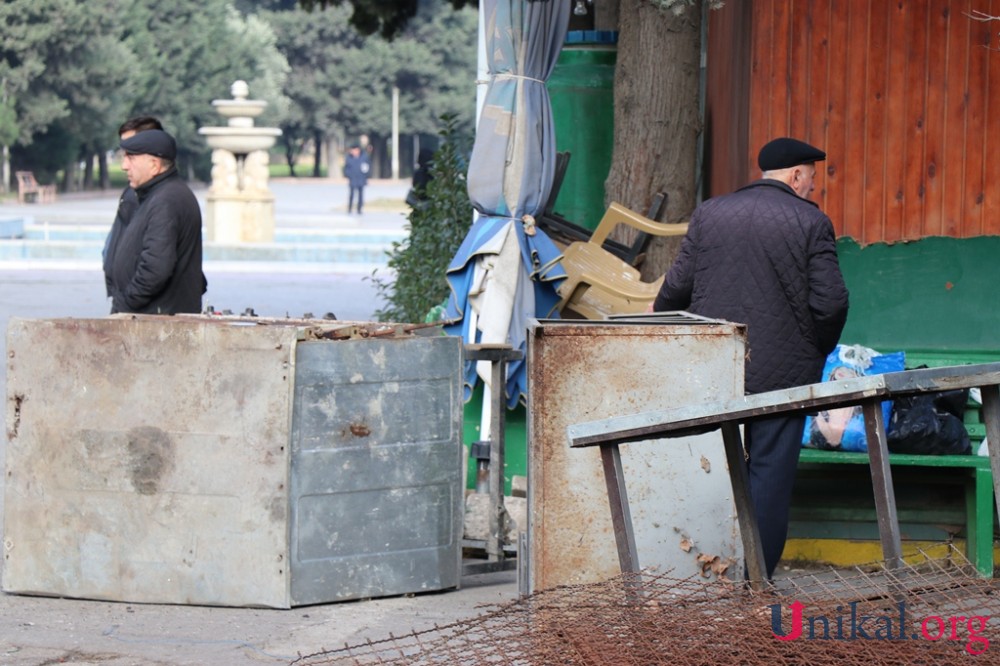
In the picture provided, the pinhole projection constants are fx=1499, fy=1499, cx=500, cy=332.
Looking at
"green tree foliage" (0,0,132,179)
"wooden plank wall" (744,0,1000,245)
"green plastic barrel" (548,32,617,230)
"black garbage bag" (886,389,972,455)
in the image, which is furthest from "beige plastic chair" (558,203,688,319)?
"green tree foliage" (0,0,132,179)

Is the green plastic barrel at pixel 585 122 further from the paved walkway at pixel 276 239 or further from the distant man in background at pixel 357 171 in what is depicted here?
the distant man in background at pixel 357 171

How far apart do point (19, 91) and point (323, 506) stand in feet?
137

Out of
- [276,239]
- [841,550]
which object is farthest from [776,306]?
[276,239]

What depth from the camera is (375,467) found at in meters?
5.67

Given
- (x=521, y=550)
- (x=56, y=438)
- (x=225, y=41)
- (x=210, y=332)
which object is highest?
(x=225, y=41)

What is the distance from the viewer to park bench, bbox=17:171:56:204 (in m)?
43.1

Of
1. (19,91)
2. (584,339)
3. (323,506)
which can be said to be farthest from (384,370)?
(19,91)

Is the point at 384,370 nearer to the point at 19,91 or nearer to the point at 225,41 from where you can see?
the point at 19,91

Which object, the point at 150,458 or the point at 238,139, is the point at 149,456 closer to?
the point at 150,458

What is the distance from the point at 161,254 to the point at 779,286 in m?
2.94

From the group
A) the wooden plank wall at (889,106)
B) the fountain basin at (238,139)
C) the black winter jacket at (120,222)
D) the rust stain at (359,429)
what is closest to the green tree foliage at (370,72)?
the fountain basin at (238,139)

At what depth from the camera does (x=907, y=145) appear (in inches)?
271

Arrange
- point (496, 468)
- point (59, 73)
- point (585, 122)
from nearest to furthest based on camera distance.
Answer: point (496, 468) → point (585, 122) → point (59, 73)

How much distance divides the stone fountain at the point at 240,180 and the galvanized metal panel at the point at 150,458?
20.6m
